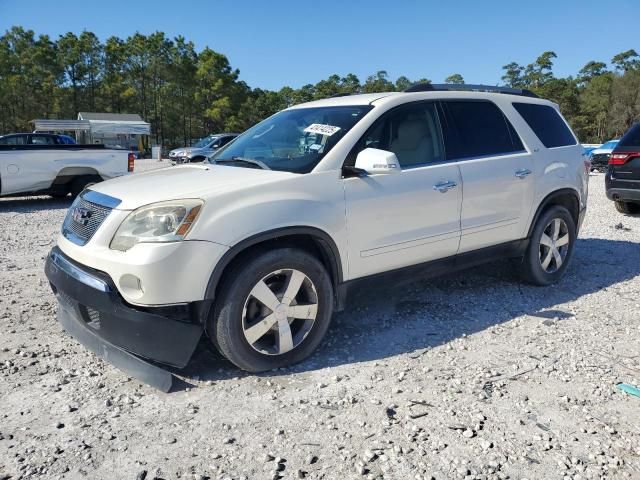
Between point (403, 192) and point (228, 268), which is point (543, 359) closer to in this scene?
point (403, 192)

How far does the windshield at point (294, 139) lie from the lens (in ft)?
11.6

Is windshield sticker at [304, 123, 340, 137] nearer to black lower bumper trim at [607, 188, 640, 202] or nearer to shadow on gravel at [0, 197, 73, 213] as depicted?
black lower bumper trim at [607, 188, 640, 202]

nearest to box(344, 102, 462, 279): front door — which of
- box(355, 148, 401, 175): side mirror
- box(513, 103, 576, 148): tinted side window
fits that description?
box(355, 148, 401, 175): side mirror

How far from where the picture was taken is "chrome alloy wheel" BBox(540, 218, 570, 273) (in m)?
Result: 5.02

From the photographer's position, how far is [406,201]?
12.1ft

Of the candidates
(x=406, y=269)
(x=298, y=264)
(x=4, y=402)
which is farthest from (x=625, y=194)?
(x=4, y=402)

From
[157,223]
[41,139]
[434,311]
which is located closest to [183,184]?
[157,223]

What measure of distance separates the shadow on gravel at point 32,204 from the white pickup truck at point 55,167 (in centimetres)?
31

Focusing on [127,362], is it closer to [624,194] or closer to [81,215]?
[81,215]

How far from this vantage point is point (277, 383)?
3160 mm

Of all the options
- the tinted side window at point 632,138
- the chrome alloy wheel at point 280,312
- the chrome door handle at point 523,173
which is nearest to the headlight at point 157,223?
the chrome alloy wheel at point 280,312

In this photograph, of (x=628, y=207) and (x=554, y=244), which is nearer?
(x=554, y=244)

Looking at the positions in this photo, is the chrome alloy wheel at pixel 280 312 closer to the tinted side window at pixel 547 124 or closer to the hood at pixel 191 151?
the tinted side window at pixel 547 124

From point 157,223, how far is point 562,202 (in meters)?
4.17
